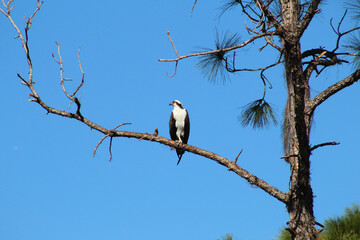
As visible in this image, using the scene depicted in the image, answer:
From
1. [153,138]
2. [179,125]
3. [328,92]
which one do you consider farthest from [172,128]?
[328,92]

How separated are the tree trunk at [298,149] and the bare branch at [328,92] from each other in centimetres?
12

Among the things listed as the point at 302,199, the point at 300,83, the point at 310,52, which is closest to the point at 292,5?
the point at 310,52

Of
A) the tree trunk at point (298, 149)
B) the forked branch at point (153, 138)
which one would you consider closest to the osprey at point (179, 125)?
the forked branch at point (153, 138)

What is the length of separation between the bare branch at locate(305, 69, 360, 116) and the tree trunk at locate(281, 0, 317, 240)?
0.39 ft

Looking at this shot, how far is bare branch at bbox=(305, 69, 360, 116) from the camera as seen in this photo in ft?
13.7

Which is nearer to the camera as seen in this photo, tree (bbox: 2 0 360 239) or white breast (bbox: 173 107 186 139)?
tree (bbox: 2 0 360 239)

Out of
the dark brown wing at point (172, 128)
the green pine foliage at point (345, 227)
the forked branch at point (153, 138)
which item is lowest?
the green pine foliage at point (345, 227)

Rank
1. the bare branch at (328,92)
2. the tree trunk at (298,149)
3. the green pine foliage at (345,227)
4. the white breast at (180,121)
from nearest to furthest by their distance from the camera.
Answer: the tree trunk at (298,149), the bare branch at (328,92), the green pine foliage at (345,227), the white breast at (180,121)

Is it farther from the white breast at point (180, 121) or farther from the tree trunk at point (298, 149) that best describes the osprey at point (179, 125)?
the tree trunk at point (298, 149)

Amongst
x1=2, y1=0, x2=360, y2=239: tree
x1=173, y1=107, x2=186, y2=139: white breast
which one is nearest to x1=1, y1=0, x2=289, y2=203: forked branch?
x1=2, y1=0, x2=360, y2=239: tree

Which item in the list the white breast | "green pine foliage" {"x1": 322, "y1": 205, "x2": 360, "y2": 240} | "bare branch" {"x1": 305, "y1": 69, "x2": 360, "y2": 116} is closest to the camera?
"bare branch" {"x1": 305, "y1": 69, "x2": 360, "y2": 116}

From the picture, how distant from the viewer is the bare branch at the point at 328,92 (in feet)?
13.7

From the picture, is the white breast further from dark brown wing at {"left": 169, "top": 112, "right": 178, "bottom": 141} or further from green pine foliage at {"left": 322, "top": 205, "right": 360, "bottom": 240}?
green pine foliage at {"left": 322, "top": 205, "right": 360, "bottom": 240}

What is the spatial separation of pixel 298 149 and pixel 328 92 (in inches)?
28.8
